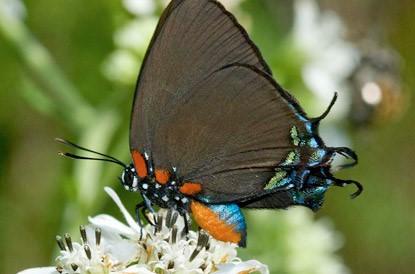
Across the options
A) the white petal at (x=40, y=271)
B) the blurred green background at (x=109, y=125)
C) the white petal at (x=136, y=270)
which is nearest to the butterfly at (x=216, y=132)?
the white petal at (x=136, y=270)

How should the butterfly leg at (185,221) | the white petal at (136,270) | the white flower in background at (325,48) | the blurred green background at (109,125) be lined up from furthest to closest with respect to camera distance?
the white flower in background at (325,48) < the blurred green background at (109,125) < the butterfly leg at (185,221) < the white petal at (136,270)

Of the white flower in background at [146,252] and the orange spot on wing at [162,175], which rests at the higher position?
the orange spot on wing at [162,175]

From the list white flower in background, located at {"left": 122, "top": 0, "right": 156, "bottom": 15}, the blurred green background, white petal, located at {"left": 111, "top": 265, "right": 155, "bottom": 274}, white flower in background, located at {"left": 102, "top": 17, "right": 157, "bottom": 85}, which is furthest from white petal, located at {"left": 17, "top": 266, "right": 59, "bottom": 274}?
white flower in background, located at {"left": 122, "top": 0, "right": 156, "bottom": 15}

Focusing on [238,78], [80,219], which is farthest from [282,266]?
[238,78]

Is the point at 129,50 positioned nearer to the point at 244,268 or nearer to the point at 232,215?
the point at 232,215

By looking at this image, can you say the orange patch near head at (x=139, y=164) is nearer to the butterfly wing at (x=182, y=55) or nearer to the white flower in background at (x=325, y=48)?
the butterfly wing at (x=182, y=55)

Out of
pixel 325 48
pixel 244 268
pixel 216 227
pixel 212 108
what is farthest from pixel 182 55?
pixel 325 48

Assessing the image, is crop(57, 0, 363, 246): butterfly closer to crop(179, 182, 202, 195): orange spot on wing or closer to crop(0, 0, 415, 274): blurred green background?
crop(179, 182, 202, 195): orange spot on wing

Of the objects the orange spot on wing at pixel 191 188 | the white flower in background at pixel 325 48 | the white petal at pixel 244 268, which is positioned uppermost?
the white flower in background at pixel 325 48
